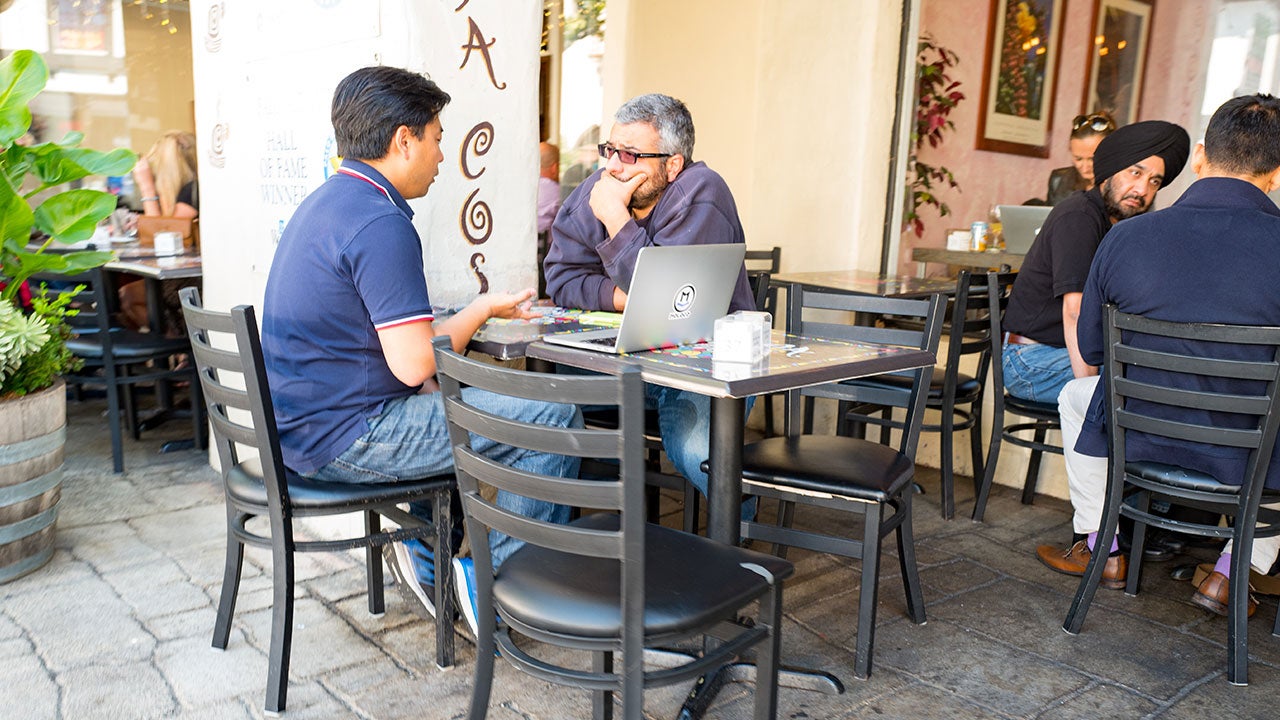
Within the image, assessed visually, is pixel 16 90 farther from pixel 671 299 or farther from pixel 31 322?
pixel 671 299

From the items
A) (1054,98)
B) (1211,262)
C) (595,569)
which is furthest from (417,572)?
(1054,98)

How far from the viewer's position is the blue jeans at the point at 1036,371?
3451 millimetres

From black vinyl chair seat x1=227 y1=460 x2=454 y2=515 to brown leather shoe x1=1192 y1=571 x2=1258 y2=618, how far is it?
2.23 metres

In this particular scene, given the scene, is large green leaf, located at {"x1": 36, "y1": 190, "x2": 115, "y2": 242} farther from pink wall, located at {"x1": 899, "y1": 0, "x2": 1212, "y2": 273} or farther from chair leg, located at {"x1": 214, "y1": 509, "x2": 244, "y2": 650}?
pink wall, located at {"x1": 899, "y1": 0, "x2": 1212, "y2": 273}

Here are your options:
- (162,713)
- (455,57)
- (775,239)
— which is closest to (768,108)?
(775,239)

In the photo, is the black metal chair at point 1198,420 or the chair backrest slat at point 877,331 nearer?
the black metal chair at point 1198,420

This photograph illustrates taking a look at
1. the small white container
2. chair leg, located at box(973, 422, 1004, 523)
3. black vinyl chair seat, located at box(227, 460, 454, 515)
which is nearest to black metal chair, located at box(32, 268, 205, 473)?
the small white container

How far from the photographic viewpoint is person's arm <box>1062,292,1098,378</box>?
127 inches

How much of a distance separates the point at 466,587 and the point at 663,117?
4.72 ft

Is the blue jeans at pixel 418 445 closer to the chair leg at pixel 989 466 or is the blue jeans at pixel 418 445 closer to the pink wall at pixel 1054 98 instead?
the chair leg at pixel 989 466

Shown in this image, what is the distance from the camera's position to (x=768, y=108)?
17.9 feet

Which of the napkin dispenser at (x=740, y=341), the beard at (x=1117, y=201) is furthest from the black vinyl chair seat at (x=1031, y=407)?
the napkin dispenser at (x=740, y=341)

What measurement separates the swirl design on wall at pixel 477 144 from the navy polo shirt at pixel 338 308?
68 cm

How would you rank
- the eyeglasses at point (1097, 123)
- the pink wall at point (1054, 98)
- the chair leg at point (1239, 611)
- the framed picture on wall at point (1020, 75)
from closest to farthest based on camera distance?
the chair leg at point (1239, 611) < the eyeglasses at point (1097, 123) < the pink wall at point (1054, 98) < the framed picture on wall at point (1020, 75)
